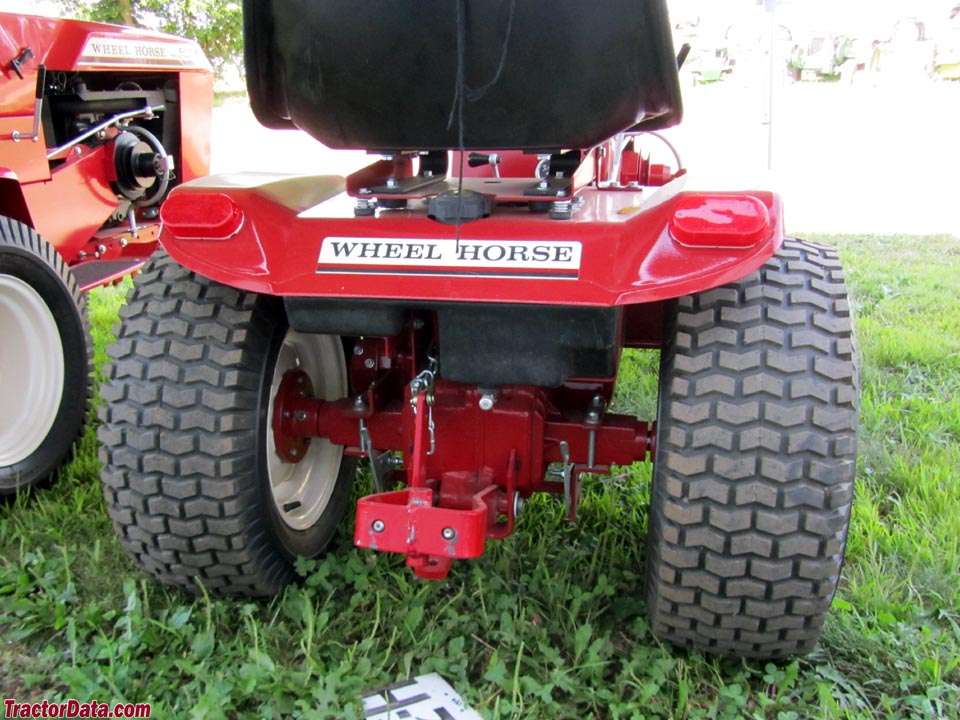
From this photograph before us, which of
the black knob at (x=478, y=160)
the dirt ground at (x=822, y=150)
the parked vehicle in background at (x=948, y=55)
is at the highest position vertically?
the parked vehicle in background at (x=948, y=55)

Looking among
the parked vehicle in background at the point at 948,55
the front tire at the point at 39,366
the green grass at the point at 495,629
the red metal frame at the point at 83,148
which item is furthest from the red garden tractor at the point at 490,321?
the parked vehicle in background at the point at 948,55

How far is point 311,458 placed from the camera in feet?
8.05

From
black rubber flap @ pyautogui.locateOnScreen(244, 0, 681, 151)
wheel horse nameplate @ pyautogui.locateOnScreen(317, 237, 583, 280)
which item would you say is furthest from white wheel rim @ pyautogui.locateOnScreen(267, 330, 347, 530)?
black rubber flap @ pyautogui.locateOnScreen(244, 0, 681, 151)

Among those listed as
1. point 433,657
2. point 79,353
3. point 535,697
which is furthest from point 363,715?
point 79,353

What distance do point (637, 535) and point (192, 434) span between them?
1.27 metres

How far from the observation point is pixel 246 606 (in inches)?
81.7

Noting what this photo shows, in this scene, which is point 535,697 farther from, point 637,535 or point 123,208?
point 123,208

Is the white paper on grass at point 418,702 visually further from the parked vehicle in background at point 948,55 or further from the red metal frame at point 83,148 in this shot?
the parked vehicle in background at point 948,55

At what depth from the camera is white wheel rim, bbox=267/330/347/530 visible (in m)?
2.30

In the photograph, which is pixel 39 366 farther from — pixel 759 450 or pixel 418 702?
pixel 759 450

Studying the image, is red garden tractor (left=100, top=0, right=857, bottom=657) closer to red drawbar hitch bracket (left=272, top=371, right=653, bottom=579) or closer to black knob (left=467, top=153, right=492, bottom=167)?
red drawbar hitch bracket (left=272, top=371, right=653, bottom=579)
